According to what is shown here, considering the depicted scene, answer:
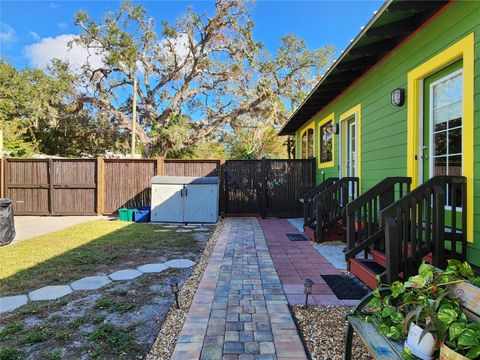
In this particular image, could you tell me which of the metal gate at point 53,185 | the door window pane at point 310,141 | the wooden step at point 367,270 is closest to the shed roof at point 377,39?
the wooden step at point 367,270

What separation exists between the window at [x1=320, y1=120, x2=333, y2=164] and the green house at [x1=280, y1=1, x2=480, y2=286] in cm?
162

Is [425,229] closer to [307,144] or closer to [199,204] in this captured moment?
[199,204]

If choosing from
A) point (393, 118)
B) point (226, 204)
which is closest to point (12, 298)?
point (393, 118)

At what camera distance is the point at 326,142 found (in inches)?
305

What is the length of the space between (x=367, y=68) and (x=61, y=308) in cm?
528

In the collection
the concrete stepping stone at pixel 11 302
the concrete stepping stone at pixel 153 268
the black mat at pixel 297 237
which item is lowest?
the black mat at pixel 297 237

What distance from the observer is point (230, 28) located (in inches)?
632

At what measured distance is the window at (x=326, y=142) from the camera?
7.33 m

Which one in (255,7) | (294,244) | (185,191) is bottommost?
(294,244)

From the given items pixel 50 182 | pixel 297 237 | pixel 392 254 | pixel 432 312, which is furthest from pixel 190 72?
pixel 432 312

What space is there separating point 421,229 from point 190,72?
1620 centimetres

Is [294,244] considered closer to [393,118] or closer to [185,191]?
[393,118]

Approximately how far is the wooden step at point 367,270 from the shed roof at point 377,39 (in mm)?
2702

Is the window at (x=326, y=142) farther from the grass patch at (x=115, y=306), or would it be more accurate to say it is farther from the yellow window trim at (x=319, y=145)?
the grass patch at (x=115, y=306)
